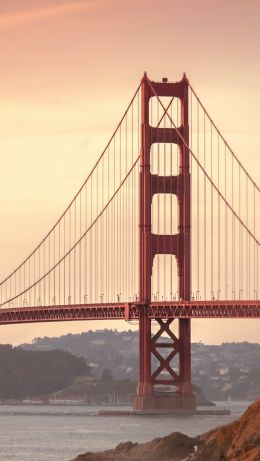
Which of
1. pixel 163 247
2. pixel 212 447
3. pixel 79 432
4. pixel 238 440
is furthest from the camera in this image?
pixel 163 247

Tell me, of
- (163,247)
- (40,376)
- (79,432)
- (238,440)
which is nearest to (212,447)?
(238,440)

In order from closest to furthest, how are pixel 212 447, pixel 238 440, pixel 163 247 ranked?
pixel 238 440, pixel 212 447, pixel 163 247

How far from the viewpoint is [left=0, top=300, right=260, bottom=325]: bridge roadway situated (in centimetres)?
9044

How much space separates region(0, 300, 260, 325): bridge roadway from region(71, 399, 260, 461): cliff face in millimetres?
37825

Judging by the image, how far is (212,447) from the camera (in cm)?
4506

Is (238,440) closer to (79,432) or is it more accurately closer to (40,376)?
(79,432)

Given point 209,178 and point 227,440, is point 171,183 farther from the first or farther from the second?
point 227,440

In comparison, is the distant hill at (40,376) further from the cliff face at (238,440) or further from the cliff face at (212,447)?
the cliff face at (238,440)

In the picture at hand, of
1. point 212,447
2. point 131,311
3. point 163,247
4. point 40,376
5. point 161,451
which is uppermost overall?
point 40,376

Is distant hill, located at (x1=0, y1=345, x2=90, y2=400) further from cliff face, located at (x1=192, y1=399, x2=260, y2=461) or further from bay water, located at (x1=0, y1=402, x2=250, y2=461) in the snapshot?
cliff face, located at (x1=192, y1=399, x2=260, y2=461)

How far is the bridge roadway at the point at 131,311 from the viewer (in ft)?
297

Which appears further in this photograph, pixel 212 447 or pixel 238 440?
pixel 212 447

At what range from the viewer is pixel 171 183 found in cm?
9750

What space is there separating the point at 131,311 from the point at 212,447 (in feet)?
170
